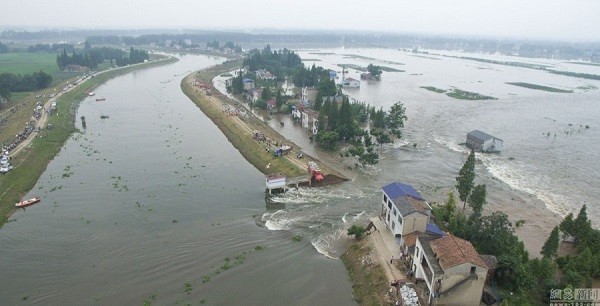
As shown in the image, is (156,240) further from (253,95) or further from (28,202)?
(253,95)

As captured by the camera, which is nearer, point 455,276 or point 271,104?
point 455,276

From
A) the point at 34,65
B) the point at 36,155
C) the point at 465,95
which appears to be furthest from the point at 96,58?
the point at 465,95

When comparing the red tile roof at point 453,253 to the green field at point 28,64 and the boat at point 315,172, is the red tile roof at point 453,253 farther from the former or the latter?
the green field at point 28,64

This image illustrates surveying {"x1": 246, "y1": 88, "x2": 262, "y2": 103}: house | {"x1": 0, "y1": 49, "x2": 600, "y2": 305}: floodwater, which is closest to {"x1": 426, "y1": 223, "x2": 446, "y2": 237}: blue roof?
{"x1": 0, "y1": 49, "x2": 600, "y2": 305}: floodwater

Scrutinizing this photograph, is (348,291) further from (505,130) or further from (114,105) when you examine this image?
(114,105)

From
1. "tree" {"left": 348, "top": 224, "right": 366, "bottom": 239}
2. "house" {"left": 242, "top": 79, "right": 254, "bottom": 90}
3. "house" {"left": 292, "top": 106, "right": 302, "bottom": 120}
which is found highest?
"house" {"left": 242, "top": 79, "right": 254, "bottom": 90}

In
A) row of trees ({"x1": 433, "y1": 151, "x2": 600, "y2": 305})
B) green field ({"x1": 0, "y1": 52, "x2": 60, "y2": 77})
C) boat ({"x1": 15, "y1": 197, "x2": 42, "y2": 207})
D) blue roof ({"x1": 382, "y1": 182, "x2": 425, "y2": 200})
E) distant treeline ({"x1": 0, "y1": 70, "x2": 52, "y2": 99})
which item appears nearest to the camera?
row of trees ({"x1": 433, "y1": 151, "x2": 600, "y2": 305})

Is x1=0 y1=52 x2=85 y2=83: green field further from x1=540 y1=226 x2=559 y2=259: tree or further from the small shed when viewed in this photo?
x1=540 y1=226 x2=559 y2=259: tree
